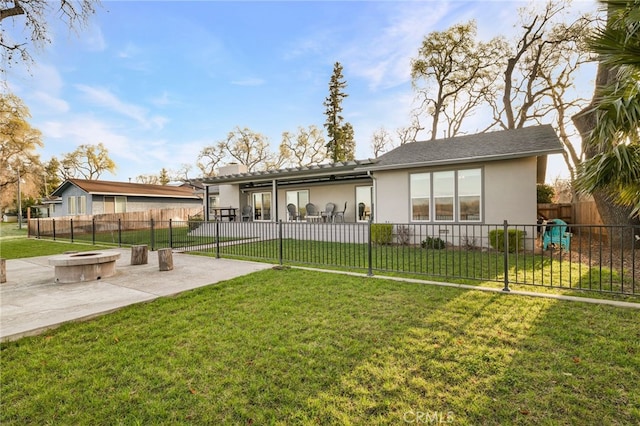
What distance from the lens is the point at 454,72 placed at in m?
22.0

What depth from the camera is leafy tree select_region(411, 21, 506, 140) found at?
68.8 ft

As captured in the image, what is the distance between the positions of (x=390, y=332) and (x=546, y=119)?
77.7 ft

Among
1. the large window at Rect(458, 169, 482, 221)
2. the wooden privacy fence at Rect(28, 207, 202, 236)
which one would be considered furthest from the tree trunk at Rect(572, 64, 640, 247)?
the wooden privacy fence at Rect(28, 207, 202, 236)

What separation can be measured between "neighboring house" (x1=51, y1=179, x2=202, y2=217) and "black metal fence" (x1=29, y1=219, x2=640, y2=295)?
26.9 feet

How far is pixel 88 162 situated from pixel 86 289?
5342cm

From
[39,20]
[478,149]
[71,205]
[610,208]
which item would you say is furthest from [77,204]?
[610,208]

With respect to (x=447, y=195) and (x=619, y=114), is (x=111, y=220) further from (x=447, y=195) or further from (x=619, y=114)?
(x=619, y=114)

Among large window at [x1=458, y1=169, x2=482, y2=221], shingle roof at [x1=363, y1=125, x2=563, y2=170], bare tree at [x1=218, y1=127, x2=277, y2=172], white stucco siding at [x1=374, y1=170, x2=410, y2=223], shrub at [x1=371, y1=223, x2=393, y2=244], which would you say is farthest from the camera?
bare tree at [x1=218, y1=127, x2=277, y2=172]

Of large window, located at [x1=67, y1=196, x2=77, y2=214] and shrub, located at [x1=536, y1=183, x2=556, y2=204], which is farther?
large window, located at [x1=67, y1=196, x2=77, y2=214]

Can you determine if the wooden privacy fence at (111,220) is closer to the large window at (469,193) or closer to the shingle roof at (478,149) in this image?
the shingle roof at (478,149)

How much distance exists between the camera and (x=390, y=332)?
346 cm

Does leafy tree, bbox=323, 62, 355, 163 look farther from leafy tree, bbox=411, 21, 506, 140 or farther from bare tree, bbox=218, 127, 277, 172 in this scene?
bare tree, bbox=218, 127, 277, 172

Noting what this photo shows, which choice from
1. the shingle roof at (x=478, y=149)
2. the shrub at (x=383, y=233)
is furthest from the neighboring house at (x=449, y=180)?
the shrub at (x=383, y=233)

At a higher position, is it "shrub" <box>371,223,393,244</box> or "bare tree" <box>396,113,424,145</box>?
"bare tree" <box>396,113,424,145</box>
